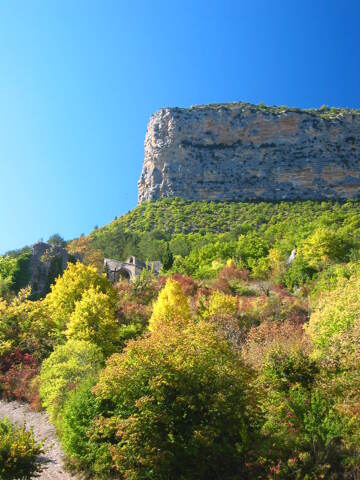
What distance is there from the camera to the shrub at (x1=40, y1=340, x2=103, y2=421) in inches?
665

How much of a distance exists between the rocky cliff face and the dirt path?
198 ft

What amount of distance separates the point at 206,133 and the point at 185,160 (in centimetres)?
667

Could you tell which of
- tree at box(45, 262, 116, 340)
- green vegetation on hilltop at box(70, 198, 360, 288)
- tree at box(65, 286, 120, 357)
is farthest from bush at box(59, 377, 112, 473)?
green vegetation on hilltop at box(70, 198, 360, 288)

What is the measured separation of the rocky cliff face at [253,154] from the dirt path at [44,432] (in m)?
60.3

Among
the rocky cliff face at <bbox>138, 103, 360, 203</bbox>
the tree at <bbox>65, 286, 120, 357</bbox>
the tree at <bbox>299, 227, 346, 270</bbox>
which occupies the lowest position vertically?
the tree at <bbox>65, 286, 120, 357</bbox>

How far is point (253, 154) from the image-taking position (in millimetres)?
81438

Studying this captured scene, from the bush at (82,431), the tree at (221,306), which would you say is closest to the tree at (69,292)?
the tree at (221,306)

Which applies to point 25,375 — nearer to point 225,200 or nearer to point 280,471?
point 280,471

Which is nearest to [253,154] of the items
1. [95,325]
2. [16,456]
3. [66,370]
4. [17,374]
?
[95,325]

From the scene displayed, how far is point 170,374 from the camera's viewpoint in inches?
454

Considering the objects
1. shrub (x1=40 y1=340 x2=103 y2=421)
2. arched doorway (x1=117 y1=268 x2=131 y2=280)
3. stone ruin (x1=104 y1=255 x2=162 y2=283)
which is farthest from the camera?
arched doorway (x1=117 y1=268 x2=131 y2=280)

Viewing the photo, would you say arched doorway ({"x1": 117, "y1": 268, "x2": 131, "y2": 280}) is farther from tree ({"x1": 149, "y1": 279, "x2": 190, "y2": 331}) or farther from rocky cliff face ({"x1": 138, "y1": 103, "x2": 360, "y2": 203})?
rocky cliff face ({"x1": 138, "y1": 103, "x2": 360, "y2": 203})

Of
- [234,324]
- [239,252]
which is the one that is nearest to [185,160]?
[239,252]

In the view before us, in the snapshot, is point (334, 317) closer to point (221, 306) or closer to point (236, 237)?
point (221, 306)
